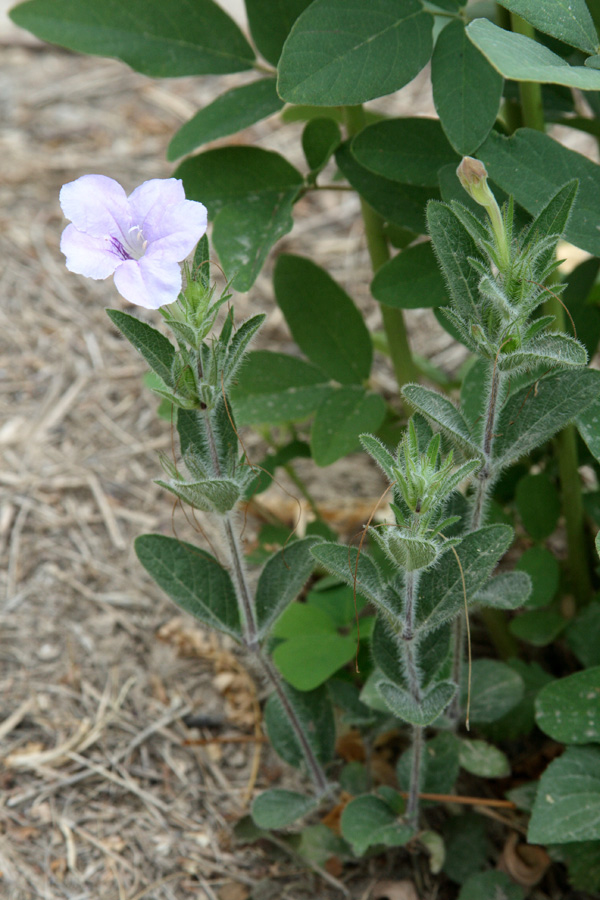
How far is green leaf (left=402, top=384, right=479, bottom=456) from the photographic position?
1.28m

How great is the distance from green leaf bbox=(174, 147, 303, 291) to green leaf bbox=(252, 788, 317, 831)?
107 cm

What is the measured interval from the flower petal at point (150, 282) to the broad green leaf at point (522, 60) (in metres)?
0.45

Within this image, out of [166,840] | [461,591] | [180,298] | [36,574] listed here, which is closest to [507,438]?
[461,591]

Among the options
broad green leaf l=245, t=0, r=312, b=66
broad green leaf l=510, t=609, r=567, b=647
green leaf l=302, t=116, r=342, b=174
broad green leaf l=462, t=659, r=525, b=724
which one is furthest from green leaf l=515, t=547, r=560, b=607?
broad green leaf l=245, t=0, r=312, b=66

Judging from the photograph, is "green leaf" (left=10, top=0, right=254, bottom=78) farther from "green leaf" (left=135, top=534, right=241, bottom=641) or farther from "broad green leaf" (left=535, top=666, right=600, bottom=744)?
"broad green leaf" (left=535, top=666, right=600, bottom=744)

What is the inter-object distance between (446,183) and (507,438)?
45 centimetres

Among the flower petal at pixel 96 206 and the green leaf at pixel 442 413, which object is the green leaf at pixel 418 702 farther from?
the flower petal at pixel 96 206

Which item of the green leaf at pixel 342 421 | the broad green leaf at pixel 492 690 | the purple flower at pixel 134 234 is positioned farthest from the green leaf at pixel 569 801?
the purple flower at pixel 134 234

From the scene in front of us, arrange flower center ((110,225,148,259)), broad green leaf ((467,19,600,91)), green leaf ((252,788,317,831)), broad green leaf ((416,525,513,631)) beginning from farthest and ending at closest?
1. green leaf ((252,788,317,831))
2. broad green leaf ((416,525,513,631))
3. flower center ((110,225,148,259))
4. broad green leaf ((467,19,600,91))

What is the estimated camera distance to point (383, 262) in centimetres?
192

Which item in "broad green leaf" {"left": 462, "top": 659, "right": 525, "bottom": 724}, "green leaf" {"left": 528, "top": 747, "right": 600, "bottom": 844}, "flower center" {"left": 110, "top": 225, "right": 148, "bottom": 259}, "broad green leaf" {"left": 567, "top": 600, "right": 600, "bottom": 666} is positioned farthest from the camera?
"broad green leaf" {"left": 567, "top": 600, "right": 600, "bottom": 666}

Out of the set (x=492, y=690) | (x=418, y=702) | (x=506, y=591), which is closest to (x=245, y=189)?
(x=506, y=591)

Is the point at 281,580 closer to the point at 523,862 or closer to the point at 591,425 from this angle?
the point at 591,425

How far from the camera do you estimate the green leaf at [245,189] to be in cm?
160
